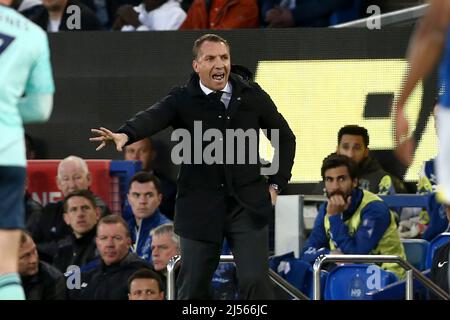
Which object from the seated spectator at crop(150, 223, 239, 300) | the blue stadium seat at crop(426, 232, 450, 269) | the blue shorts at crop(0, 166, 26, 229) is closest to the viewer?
the blue shorts at crop(0, 166, 26, 229)

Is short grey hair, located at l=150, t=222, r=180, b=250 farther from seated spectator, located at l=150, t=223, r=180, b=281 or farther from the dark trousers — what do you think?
the dark trousers

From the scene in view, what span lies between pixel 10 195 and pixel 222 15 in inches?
222

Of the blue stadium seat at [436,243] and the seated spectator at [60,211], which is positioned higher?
the seated spectator at [60,211]

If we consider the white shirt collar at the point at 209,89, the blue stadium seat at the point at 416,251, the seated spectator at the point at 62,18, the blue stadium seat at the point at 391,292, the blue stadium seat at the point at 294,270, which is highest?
the seated spectator at the point at 62,18

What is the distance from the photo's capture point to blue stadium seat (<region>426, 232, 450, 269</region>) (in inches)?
384

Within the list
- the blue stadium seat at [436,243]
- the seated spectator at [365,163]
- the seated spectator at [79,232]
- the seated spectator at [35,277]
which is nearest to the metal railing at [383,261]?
the blue stadium seat at [436,243]

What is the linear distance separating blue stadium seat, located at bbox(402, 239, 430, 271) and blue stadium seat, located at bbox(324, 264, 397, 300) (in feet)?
2.21

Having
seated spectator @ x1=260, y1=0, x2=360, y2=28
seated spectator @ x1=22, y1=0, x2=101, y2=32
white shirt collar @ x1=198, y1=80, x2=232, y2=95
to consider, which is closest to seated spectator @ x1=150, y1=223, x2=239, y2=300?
white shirt collar @ x1=198, y1=80, x2=232, y2=95

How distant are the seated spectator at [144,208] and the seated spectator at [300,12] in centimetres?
204

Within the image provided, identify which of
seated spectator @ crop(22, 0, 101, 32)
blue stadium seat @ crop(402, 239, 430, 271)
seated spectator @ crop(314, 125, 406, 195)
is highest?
seated spectator @ crop(22, 0, 101, 32)

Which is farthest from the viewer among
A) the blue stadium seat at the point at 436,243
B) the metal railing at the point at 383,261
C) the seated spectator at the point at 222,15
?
the seated spectator at the point at 222,15

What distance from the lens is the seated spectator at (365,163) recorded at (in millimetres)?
10703

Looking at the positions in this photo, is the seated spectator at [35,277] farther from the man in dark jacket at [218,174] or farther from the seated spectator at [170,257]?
the man in dark jacket at [218,174]

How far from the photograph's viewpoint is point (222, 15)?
11852 mm
